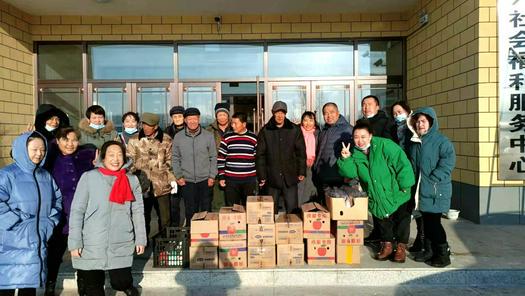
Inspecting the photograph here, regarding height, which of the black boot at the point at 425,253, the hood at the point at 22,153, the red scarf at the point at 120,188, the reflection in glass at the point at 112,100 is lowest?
the black boot at the point at 425,253

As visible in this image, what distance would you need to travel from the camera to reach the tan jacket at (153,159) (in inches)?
175

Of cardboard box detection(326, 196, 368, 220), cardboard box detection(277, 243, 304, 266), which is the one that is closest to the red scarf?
cardboard box detection(277, 243, 304, 266)

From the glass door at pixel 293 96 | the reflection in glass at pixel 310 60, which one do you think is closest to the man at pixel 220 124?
the glass door at pixel 293 96

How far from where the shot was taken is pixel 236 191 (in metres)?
4.81

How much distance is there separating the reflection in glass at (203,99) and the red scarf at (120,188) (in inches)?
196

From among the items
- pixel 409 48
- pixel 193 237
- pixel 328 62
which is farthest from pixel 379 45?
pixel 193 237

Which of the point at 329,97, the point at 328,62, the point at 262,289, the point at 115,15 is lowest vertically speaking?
the point at 262,289

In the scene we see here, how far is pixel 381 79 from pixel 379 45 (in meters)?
0.74

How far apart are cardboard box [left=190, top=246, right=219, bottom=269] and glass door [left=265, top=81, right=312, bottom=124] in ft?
15.2

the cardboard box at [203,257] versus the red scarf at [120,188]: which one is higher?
the red scarf at [120,188]

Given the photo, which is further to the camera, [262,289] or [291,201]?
[291,201]

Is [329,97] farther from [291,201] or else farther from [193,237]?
[193,237]

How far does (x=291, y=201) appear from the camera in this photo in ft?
16.0

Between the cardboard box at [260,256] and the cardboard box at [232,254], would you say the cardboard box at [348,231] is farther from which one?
the cardboard box at [232,254]
